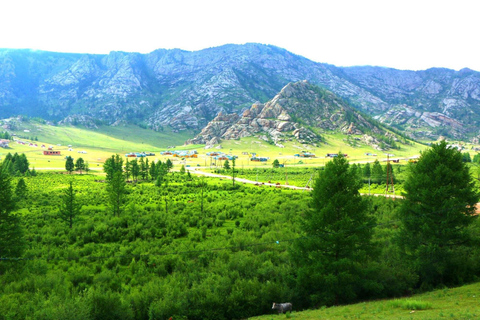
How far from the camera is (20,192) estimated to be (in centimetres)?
5831

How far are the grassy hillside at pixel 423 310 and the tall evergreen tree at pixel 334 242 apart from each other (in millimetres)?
2341

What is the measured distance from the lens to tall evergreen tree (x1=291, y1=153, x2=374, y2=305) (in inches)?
817

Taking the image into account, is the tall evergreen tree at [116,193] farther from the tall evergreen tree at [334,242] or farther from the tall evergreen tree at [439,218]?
the tall evergreen tree at [439,218]

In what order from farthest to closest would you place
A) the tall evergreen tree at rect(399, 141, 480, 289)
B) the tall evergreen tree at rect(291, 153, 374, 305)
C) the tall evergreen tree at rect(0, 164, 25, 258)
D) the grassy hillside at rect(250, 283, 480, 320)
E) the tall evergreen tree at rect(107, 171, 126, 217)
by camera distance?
1. the tall evergreen tree at rect(107, 171, 126, 217)
2. the tall evergreen tree at rect(0, 164, 25, 258)
3. the tall evergreen tree at rect(399, 141, 480, 289)
4. the tall evergreen tree at rect(291, 153, 374, 305)
5. the grassy hillside at rect(250, 283, 480, 320)

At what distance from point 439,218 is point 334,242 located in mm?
9257

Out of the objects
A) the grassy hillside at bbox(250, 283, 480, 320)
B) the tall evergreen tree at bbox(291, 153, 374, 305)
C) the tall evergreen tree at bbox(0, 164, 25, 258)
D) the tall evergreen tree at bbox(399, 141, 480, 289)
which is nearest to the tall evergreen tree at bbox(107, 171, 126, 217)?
the tall evergreen tree at bbox(0, 164, 25, 258)

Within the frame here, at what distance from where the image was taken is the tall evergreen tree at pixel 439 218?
23266 millimetres

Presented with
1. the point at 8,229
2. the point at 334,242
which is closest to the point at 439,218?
the point at 334,242

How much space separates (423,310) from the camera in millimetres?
15281

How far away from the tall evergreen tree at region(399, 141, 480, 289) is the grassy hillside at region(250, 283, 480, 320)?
13.3ft

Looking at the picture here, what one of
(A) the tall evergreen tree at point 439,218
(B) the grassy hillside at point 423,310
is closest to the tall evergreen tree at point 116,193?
(B) the grassy hillside at point 423,310

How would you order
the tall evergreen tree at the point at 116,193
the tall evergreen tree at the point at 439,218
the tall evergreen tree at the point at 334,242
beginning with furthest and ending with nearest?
the tall evergreen tree at the point at 116,193, the tall evergreen tree at the point at 439,218, the tall evergreen tree at the point at 334,242

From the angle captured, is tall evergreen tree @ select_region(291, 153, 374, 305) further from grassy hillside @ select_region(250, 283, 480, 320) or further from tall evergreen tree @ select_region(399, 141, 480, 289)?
tall evergreen tree @ select_region(399, 141, 480, 289)

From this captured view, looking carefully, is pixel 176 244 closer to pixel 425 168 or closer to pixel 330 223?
pixel 330 223
